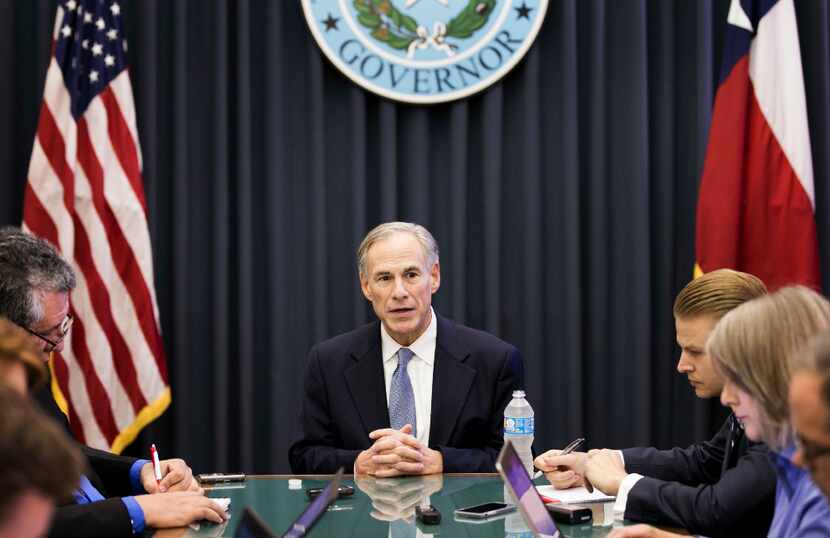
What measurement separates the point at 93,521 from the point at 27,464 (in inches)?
58.1

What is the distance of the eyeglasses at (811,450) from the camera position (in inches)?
44.7

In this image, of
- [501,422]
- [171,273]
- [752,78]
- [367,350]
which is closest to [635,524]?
[501,422]

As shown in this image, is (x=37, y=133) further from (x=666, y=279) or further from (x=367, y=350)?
(x=666, y=279)

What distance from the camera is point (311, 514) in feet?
6.91

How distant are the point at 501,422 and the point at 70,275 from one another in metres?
1.44

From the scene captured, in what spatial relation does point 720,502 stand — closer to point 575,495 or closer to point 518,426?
point 575,495

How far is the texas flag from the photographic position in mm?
4164

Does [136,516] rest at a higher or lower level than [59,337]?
lower

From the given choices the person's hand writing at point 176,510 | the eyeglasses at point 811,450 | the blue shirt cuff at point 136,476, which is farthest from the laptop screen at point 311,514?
the eyeglasses at point 811,450

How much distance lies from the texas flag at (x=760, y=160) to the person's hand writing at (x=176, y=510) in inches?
103

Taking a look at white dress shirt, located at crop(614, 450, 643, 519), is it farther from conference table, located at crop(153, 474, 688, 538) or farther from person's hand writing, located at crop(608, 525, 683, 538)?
person's hand writing, located at crop(608, 525, 683, 538)

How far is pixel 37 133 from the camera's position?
167 inches

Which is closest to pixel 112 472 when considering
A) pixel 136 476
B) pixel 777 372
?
pixel 136 476

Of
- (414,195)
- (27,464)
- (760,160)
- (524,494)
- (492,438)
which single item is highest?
(760,160)
